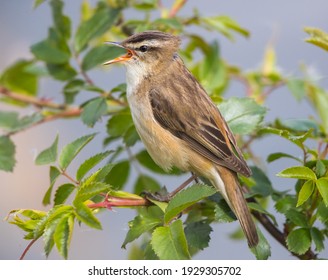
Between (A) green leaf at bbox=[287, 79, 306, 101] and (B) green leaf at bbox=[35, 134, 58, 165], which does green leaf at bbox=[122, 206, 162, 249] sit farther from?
(A) green leaf at bbox=[287, 79, 306, 101]

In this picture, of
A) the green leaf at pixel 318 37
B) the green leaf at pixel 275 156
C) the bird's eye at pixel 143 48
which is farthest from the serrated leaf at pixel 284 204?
the bird's eye at pixel 143 48

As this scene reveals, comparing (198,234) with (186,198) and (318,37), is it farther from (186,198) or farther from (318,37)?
(318,37)

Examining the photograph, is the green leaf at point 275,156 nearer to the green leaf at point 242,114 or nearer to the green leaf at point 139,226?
the green leaf at point 242,114

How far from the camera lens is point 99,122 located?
96.8 inches

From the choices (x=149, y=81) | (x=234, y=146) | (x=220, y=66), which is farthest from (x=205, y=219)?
A: (x=220, y=66)

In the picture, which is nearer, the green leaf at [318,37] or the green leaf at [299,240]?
the green leaf at [299,240]

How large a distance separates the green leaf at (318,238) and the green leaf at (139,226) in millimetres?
501

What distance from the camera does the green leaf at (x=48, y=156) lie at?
2157 millimetres

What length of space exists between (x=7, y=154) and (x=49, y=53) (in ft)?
1.82

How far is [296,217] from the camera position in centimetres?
206

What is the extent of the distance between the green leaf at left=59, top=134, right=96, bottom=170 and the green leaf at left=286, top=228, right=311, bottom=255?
28.6 inches

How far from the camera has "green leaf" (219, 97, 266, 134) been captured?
2.38m

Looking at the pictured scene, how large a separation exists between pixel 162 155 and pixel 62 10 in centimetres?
85

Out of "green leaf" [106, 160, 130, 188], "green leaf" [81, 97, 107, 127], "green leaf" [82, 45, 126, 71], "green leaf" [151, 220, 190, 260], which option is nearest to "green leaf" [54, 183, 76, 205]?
"green leaf" [151, 220, 190, 260]
